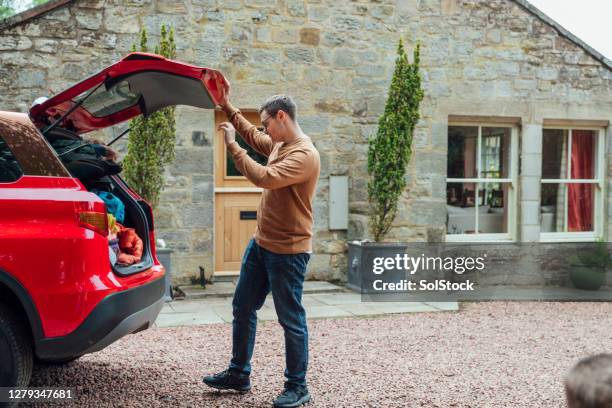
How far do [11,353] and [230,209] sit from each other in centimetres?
537

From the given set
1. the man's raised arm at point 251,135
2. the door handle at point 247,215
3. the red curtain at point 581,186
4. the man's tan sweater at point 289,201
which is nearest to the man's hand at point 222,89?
the man's raised arm at point 251,135

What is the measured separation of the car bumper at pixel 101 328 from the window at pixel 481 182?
652 centimetres

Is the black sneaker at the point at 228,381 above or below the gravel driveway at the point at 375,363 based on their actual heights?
above

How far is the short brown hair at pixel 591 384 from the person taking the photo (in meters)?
1.37

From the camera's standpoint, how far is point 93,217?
145 inches

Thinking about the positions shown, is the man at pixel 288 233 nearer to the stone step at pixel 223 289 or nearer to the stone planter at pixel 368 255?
the stone step at pixel 223 289

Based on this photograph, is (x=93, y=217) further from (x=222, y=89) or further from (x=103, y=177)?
(x=222, y=89)

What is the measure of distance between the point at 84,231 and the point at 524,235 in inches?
290

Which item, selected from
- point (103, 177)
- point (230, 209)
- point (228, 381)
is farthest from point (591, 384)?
point (230, 209)

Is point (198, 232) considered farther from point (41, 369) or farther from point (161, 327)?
point (41, 369)

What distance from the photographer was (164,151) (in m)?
7.88

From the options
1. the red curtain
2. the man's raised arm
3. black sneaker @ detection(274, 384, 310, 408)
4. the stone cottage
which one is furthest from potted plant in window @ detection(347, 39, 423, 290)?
black sneaker @ detection(274, 384, 310, 408)

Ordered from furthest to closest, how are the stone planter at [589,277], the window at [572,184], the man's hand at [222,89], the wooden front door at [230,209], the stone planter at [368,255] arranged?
1. the window at [572,184]
2. the stone planter at [589,277]
3. the wooden front door at [230,209]
4. the stone planter at [368,255]
5. the man's hand at [222,89]

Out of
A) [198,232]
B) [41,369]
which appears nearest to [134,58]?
[41,369]
